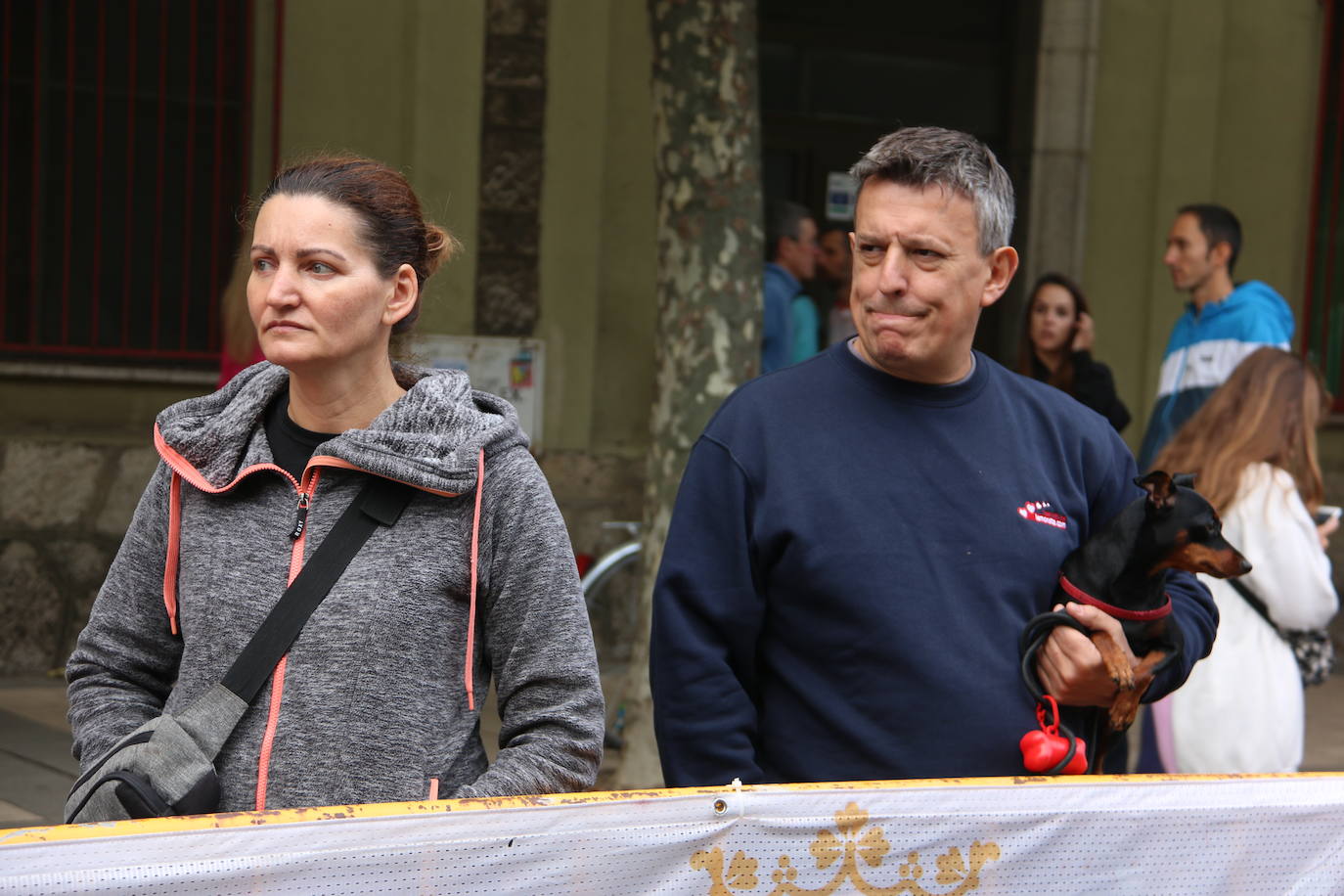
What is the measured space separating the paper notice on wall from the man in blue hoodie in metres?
3.18

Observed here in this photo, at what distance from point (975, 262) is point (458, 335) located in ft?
19.8

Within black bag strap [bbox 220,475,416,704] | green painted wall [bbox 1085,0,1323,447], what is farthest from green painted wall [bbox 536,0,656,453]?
black bag strap [bbox 220,475,416,704]

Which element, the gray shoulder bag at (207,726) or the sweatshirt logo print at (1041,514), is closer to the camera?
the gray shoulder bag at (207,726)

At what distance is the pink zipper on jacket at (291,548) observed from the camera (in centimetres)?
222

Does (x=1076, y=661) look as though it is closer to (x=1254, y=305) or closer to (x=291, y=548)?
(x=291, y=548)

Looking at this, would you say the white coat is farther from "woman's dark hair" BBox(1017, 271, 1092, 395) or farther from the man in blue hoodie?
"woman's dark hair" BBox(1017, 271, 1092, 395)

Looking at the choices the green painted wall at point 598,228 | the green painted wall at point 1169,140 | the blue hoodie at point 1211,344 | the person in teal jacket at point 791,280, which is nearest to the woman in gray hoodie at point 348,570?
the blue hoodie at point 1211,344

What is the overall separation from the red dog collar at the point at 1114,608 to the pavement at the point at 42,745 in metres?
3.11

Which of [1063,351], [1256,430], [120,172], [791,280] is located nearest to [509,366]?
[791,280]

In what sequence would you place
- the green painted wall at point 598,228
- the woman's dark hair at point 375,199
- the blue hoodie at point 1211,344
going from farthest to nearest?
the green painted wall at point 598,228, the blue hoodie at point 1211,344, the woman's dark hair at point 375,199

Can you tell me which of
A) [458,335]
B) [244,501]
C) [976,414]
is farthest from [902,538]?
[458,335]

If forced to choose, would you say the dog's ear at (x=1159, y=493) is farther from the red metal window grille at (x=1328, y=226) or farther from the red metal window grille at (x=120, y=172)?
the red metal window grille at (x=1328, y=226)

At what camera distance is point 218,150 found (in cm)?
810

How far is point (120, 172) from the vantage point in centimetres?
797
